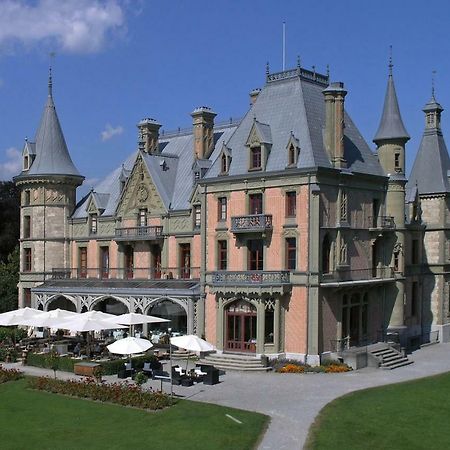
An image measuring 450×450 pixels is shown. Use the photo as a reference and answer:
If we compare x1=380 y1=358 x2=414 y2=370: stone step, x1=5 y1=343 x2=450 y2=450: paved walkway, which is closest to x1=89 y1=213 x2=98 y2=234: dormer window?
x1=5 y1=343 x2=450 y2=450: paved walkway

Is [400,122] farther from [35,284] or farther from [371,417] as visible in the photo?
[35,284]

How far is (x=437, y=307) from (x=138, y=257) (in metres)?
21.5

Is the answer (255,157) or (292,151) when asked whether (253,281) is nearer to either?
(255,157)

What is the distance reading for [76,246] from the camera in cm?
5362

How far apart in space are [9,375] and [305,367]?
1474cm

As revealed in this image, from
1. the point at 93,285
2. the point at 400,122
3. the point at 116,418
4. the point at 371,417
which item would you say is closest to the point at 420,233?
the point at 400,122

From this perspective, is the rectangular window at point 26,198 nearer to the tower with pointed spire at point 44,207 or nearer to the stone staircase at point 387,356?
the tower with pointed spire at point 44,207

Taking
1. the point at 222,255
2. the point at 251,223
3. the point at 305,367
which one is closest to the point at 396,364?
the point at 305,367

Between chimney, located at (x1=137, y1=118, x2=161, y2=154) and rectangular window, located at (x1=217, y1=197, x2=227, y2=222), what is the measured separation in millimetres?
11586

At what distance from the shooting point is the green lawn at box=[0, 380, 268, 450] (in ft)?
76.6

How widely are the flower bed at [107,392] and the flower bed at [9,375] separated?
149cm

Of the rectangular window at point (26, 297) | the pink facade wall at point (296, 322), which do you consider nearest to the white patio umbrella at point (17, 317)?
the rectangular window at point (26, 297)

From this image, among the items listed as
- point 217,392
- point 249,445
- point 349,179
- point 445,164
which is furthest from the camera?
point 445,164

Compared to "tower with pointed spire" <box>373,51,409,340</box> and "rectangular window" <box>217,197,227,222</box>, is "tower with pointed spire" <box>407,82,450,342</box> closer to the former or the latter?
"tower with pointed spire" <box>373,51,409,340</box>
